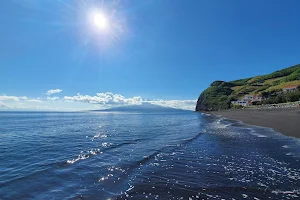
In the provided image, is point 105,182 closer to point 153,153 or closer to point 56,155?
point 153,153

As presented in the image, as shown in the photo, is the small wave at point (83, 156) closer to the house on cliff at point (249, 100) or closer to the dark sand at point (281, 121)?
the dark sand at point (281, 121)

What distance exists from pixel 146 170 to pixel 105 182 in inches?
110

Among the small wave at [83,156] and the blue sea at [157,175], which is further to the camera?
the small wave at [83,156]

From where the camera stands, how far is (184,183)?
9531mm

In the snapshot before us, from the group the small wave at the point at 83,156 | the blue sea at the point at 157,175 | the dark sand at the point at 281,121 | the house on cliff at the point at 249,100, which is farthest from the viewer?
the house on cliff at the point at 249,100

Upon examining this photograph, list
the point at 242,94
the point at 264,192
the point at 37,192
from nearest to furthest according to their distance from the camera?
the point at 264,192 < the point at 37,192 < the point at 242,94

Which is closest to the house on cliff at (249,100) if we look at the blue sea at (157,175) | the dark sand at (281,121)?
the dark sand at (281,121)

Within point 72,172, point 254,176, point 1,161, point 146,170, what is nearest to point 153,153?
point 146,170

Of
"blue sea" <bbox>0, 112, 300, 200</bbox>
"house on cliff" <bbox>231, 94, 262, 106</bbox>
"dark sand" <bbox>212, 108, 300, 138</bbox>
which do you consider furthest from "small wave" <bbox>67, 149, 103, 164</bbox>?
"house on cliff" <bbox>231, 94, 262, 106</bbox>

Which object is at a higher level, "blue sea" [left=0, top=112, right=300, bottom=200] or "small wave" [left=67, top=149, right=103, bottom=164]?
"small wave" [left=67, top=149, right=103, bottom=164]

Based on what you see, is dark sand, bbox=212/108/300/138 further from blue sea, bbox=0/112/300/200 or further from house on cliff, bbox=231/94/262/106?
house on cliff, bbox=231/94/262/106

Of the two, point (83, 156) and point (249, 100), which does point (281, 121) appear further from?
point (249, 100)

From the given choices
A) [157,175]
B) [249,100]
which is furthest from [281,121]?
[249,100]

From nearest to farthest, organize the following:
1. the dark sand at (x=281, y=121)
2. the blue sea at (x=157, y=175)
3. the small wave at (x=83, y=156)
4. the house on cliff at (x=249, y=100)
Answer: the blue sea at (x=157, y=175)
the small wave at (x=83, y=156)
the dark sand at (x=281, y=121)
the house on cliff at (x=249, y=100)
